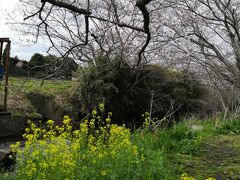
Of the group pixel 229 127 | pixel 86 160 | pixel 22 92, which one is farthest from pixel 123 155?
pixel 22 92

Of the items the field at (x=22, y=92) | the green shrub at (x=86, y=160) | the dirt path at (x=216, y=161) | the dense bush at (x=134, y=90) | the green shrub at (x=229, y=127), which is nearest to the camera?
the green shrub at (x=86, y=160)

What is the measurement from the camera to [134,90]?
14.0 meters

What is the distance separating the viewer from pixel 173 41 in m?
12.7

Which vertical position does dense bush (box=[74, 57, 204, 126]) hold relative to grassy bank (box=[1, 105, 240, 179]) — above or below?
Result: above

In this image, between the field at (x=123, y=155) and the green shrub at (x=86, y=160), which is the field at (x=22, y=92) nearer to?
the field at (x=123, y=155)

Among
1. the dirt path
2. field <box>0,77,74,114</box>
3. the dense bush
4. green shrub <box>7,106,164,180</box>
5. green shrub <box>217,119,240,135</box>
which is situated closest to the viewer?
green shrub <box>7,106,164,180</box>

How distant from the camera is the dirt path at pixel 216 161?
517 centimetres

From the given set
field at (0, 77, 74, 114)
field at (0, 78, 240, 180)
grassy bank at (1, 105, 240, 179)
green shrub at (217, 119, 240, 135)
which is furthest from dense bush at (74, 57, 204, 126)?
grassy bank at (1, 105, 240, 179)

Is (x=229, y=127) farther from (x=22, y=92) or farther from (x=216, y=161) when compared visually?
(x=22, y=92)

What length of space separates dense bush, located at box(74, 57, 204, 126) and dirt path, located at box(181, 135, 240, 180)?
5.62 meters

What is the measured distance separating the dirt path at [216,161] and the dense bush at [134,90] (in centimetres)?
562

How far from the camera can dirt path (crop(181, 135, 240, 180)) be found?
204 inches

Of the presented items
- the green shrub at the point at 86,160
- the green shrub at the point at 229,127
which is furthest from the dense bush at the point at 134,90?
the green shrub at the point at 86,160

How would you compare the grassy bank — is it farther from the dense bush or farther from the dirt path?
the dense bush
